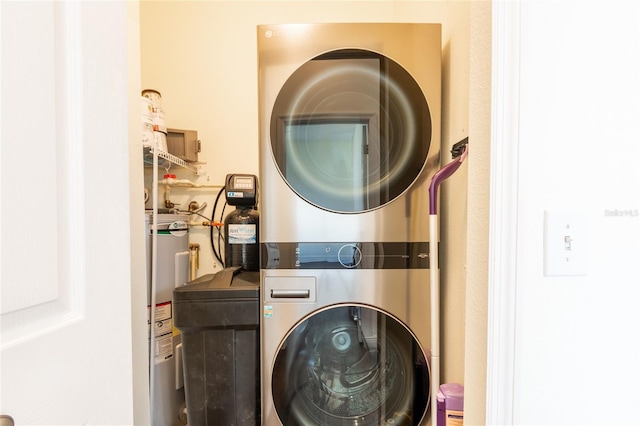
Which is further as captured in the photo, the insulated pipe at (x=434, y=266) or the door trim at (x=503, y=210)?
the insulated pipe at (x=434, y=266)

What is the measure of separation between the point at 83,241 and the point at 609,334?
2.89 ft

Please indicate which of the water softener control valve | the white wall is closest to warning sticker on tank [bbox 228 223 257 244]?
the water softener control valve

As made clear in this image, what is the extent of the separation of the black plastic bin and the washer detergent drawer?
6 centimetres

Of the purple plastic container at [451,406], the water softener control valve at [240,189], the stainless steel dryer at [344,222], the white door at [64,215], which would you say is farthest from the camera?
the water softener control valve at [240,189]

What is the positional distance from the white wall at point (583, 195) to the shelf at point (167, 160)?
49.6 inches

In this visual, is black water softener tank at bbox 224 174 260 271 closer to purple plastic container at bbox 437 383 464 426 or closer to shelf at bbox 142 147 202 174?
shelf at bbox 142 147 202 174

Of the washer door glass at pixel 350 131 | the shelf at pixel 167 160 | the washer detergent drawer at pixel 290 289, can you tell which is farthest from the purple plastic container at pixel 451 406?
the shelf at pixel 167 160

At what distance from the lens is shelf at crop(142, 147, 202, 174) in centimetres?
118

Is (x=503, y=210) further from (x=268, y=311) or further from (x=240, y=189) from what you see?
(x=240, y=189)

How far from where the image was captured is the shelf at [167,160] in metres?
1.18

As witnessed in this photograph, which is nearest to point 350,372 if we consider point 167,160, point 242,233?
point 242,233

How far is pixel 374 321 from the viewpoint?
2.98 feet

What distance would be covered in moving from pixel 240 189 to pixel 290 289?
0.50 m

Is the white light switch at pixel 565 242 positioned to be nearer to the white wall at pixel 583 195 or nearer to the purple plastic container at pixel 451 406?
the white wall at pixel 583 195
